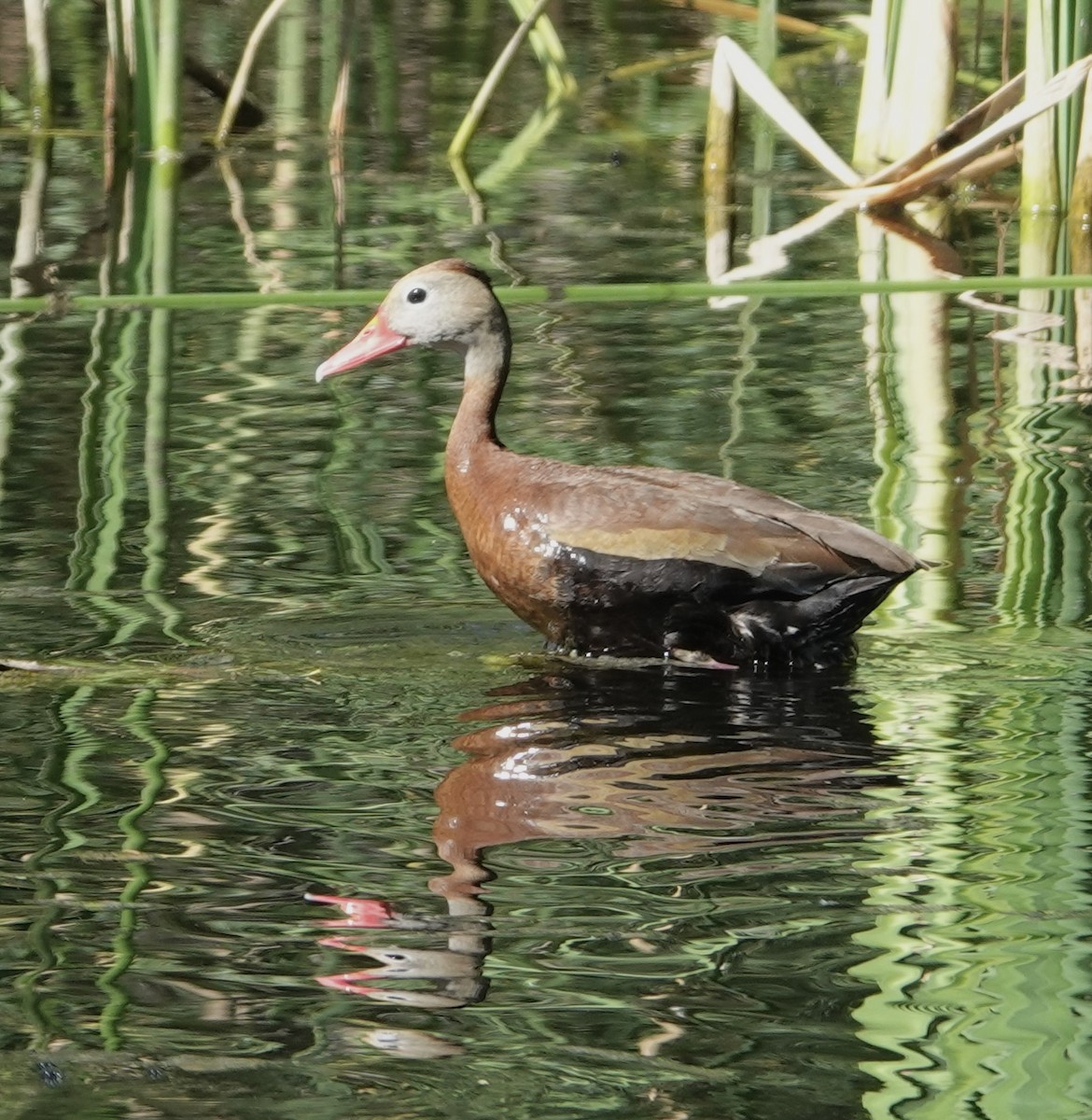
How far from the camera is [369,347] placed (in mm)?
6754

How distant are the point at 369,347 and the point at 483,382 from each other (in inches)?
14.9

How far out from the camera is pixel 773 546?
5.71 m

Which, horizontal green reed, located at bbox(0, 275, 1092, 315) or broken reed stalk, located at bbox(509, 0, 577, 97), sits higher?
broken reed stalk, located at bbox(509, 0, 577, 97)

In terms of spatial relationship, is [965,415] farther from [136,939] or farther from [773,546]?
[136,939]

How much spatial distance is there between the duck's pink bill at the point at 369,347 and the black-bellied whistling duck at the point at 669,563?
2.00 feet

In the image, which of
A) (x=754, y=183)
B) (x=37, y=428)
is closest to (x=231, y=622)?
(x=37, y=428)

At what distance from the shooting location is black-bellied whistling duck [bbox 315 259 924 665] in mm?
5695

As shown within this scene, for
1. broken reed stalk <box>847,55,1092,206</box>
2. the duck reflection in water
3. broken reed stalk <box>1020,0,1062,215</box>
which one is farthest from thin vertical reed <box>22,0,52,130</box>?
the duck reflection in water

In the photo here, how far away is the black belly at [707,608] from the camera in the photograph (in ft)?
18.7

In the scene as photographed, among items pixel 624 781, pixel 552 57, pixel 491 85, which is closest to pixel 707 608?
pixel 624 781

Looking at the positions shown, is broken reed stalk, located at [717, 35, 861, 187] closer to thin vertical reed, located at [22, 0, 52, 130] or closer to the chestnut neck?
thin vertical reed, located at [22, 0, 52, 130]

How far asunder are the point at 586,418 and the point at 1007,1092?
464cm

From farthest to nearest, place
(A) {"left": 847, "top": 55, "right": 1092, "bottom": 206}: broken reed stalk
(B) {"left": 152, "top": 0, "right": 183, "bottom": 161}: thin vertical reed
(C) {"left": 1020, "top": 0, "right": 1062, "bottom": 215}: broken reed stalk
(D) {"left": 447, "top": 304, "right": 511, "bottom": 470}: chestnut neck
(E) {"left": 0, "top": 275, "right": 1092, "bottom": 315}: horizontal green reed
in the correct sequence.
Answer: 1. (B) {"left": 152, "top": 0, "right": 183, "bottom": 161}: thin vertical reed
2. (C) {"left": 1020, "top": 0, "right": 1062, "bottom": 215}: broken reed stalk
3. (A) {"left": 847, "top": 55, "right": 1092, "bottom": 206}: broken reed stalk
4. (E) {"left": 0, "top": 275, "right": 1092, "bottom": 315}: horizontal green reed
5. (D) {"left": 447, "top": 304, "right": 511, "bottom": 470}: chestnut neck

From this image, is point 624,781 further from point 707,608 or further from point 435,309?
point 435,309
